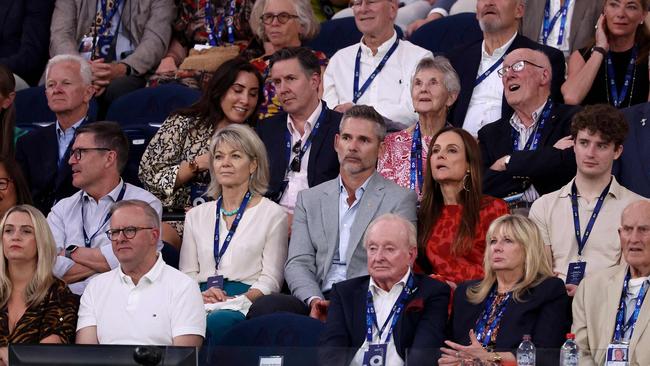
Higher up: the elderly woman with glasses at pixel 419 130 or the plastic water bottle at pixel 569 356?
the elderly woman with glasses at pixel 419 130

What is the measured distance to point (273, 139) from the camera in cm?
729

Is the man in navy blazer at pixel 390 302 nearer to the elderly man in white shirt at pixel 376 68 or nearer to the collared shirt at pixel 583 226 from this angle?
the collared shirt at pixel 583 226

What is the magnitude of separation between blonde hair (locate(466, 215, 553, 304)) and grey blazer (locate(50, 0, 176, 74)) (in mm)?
3686

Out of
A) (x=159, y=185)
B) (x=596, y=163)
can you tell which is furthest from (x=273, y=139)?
(x=596, y=163)

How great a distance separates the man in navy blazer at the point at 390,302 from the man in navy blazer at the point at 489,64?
1.64m

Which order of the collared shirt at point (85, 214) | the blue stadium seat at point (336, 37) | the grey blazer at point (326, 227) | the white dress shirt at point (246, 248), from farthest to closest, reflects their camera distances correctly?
the blue stadium seat at point (336, 37), the collared shirt at point (85, 214), the white dress shirt at point (246, 248), the grey blazer at point (326, 227)

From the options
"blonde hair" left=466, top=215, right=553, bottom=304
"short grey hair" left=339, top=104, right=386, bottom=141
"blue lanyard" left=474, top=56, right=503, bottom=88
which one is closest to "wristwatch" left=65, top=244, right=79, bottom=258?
"short grey hair" left=339, top=104, right=386, bottom=141

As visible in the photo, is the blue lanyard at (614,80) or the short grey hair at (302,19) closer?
the blue lanyard at (614,80)

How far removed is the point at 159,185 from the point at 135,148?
1.79ft

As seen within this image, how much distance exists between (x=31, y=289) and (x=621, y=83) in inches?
124

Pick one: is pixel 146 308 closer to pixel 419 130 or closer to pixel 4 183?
pixel 4 183

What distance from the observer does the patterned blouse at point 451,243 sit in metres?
6.32

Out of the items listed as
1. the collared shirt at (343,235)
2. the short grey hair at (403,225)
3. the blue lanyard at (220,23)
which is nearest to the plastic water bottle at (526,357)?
the short grey hair at (403,225)

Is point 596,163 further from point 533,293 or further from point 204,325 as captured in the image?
point 204,325
